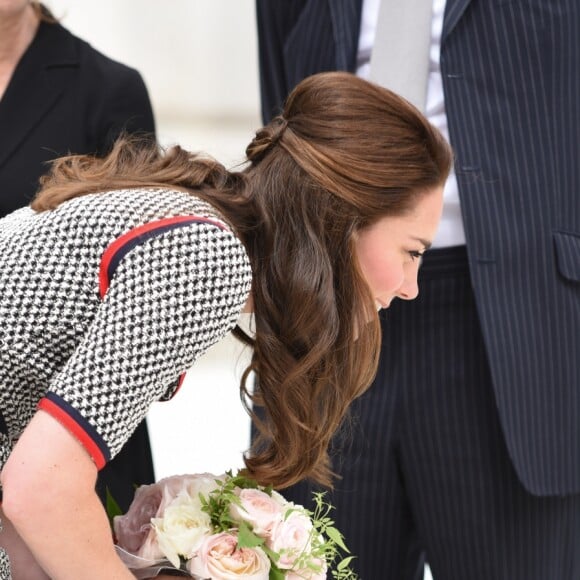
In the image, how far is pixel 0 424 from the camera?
1.55 meters

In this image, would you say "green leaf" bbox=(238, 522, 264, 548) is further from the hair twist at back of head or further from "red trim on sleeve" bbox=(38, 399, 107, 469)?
the hair twist at back of head

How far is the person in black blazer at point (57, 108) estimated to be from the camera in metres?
2.29

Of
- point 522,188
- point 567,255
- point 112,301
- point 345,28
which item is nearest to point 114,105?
point 345,28

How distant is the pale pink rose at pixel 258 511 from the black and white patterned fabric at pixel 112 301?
0.19 meters

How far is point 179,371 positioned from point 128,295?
13 cm

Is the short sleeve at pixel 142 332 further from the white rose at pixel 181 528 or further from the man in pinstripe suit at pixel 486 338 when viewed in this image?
the man in pinstripe suit at pixel 486 338

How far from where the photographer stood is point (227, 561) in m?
1.49

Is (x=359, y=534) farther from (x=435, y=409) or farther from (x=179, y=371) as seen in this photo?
(x=179, y=371)

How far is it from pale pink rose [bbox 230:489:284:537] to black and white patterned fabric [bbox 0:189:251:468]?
0.19 meters

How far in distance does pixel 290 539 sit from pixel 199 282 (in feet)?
1.24

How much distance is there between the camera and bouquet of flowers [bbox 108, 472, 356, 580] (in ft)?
4.96

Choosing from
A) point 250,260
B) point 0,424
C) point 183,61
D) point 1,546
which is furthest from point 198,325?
point 183,61

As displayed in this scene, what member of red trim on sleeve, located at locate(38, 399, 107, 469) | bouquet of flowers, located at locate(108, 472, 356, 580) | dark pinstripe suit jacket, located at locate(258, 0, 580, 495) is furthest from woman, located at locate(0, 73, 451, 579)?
dark pinstripe suit jacket, located at locate(258, 0, 580, 495)

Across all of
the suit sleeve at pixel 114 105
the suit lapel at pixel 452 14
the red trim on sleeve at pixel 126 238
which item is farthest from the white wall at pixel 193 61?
the red trim on sleeve at pixel 126 238
